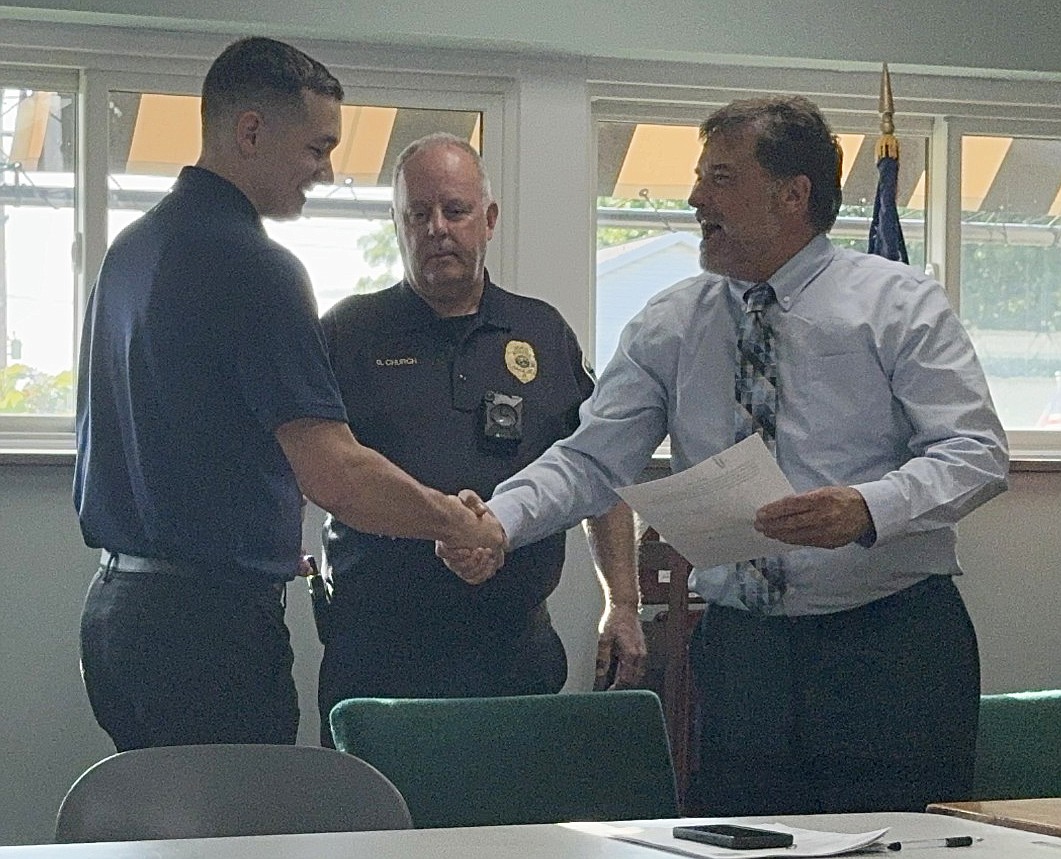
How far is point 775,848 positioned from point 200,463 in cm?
106

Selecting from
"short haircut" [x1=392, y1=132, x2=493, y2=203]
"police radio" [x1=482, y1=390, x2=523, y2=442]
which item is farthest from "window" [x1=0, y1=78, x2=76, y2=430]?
"police radio" [x1=482, y1=390, x2=523, y2=442]

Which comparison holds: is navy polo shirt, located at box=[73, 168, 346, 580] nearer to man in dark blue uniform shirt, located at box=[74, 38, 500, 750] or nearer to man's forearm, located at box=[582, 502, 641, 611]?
man in dark blue uniform shirt, located at box=[74, 38, 500, 750]

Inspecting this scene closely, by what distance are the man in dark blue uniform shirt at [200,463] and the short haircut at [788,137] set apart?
2.24 ft

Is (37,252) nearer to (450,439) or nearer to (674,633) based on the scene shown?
(450,439)

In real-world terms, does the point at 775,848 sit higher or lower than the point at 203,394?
lower

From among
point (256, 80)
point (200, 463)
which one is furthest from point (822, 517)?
point (256, 80)

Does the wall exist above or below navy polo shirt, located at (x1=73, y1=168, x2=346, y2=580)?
above

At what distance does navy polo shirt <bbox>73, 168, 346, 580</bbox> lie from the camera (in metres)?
2.19

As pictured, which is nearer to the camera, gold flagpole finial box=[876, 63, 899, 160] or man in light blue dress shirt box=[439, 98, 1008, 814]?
man in light blue dress shirt box=[439, 98, 1008, 814]

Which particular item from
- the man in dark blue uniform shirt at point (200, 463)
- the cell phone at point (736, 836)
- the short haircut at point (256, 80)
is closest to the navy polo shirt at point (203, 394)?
the man in dark blue uniform shirt at point (200, 463)

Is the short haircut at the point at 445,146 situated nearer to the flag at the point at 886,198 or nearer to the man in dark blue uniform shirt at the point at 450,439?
the man in dark blue uniform shirt at the point at 450,439

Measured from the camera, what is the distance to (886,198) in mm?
3984

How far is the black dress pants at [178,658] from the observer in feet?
7.20

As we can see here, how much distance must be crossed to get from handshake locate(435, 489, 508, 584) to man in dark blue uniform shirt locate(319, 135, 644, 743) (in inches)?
7.4
